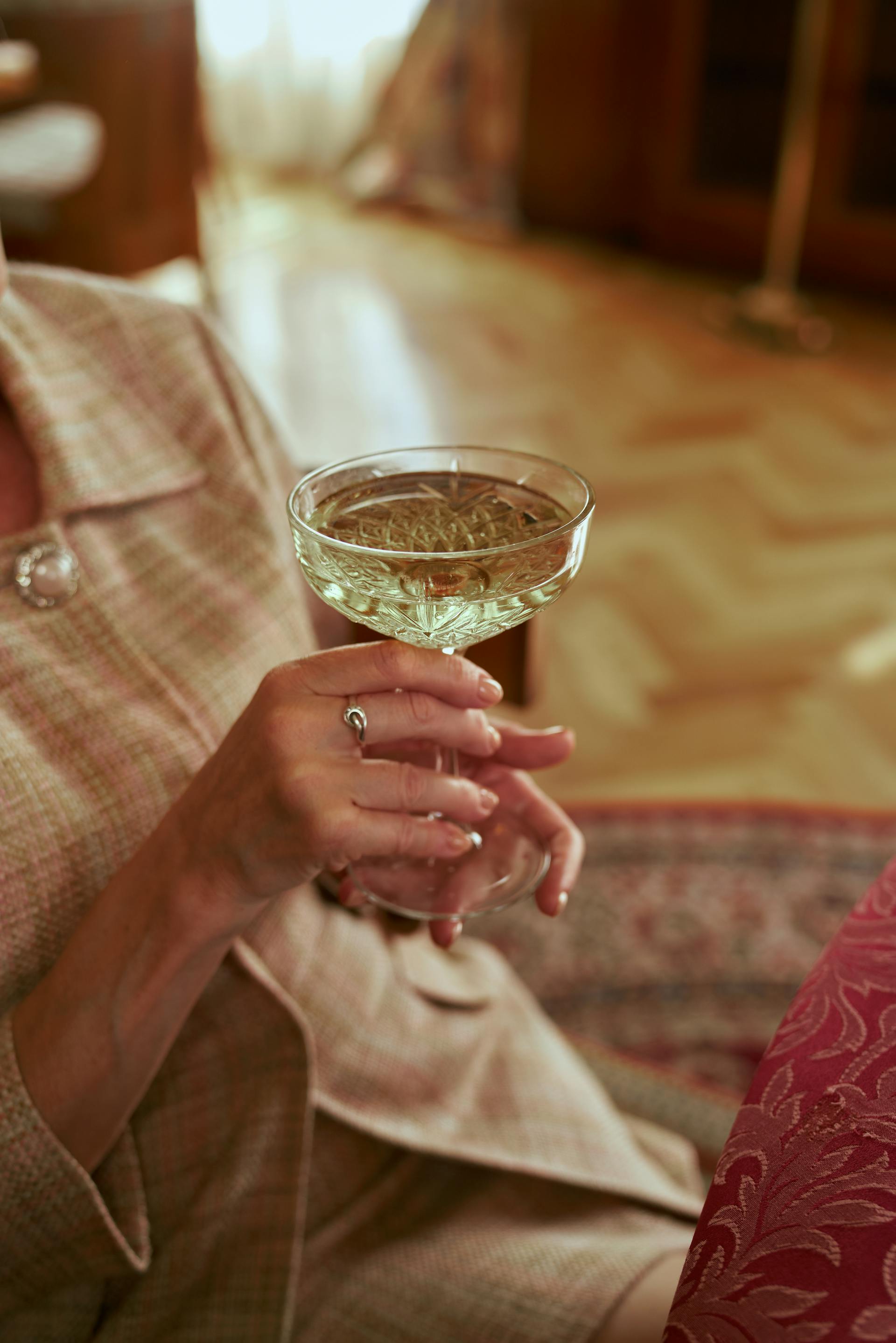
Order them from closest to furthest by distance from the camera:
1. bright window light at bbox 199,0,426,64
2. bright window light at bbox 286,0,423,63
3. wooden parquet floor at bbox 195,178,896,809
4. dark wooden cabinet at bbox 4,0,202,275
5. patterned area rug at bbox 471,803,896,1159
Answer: patterned area rug at bbox 471,803,896,1159 → wooden parquet floor at bbox 195,178,896,809 → dark wooden cabinet at bbox 4,0,202,275 → bright window light at bbox 286,0,423,63 → bright window light at bbox 199,0,426,64

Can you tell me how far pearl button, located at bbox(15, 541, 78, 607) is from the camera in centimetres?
70

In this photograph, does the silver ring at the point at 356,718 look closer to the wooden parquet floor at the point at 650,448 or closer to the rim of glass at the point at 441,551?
the rim of glass at the point at 441,551

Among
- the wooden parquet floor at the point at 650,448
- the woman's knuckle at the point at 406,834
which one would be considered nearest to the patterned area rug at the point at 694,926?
the wooden parquet floor at the point at 650,448

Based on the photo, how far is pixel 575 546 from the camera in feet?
1.90

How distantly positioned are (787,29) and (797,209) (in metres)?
0.64

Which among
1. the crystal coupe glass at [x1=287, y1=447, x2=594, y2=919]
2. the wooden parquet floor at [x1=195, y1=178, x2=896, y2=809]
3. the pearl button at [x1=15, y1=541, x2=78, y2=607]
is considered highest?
the crystal coupe glass at [x1=287, y1=447, x2=594, y2=919]

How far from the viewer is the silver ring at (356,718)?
1.78 ft

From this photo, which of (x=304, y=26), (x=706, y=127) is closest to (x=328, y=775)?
(x=706, y=127)

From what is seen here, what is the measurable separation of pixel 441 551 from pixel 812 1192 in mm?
332

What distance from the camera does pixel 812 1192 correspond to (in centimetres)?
41

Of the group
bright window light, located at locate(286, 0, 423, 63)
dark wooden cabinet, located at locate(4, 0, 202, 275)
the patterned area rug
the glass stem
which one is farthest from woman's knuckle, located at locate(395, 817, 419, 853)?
bright window light, located at locate(286, 0, 423, 63)

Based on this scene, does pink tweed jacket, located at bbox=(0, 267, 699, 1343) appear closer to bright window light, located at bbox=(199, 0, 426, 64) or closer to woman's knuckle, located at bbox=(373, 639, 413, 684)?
woman's knuckle, located at bbox=(373, 639, 413, 684)

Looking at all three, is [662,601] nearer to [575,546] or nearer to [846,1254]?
[575,546]

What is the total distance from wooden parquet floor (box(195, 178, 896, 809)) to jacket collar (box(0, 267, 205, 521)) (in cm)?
41
